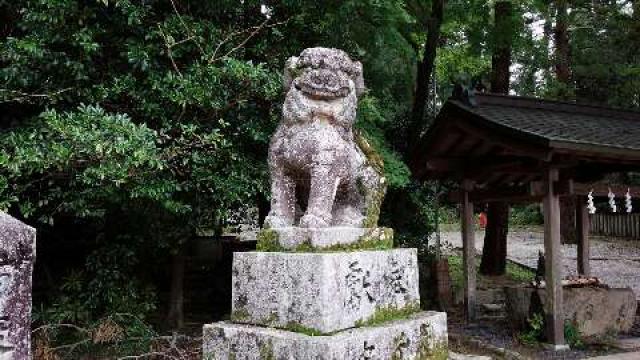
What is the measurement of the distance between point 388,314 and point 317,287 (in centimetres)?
71

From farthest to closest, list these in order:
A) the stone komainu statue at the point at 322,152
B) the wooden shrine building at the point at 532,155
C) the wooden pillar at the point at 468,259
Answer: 1. the wooden pillar at the point at 468,259
2. the wooden shrine building at the point at 532,155
3. the stone komainu statue at the point at 322,152

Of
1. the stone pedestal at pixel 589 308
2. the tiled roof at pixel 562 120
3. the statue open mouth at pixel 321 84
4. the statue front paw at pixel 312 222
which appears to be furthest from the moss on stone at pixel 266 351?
the stone pedestal at pixel 589 308

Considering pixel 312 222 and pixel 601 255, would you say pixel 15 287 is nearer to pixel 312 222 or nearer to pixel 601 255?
pixel 312 222

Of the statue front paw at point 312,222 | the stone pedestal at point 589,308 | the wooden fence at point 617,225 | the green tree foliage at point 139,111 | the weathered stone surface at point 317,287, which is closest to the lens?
the weathered stone surface at point 317,287

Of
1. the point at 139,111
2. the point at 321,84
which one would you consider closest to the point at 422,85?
the point at 139,111

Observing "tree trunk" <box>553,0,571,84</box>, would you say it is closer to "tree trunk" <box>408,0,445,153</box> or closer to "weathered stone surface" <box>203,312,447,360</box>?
"tree trunk" <box>408,0,445,153</box>

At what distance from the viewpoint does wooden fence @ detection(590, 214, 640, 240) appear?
A: 22.8 metres

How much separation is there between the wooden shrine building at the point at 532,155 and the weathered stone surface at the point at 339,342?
4.44 metres

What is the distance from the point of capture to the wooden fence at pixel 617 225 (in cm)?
2283

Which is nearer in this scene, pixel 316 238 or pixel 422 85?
Answer: pixel 316 238

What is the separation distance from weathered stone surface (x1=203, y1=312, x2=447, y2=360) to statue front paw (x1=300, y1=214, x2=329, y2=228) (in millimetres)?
648

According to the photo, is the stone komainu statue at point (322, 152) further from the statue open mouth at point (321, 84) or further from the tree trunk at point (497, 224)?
the tree trunk at point (497, 224)

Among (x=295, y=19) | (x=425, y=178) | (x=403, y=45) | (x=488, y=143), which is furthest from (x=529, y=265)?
(x=295, y=19)

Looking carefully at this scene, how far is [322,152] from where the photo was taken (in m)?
3.68
